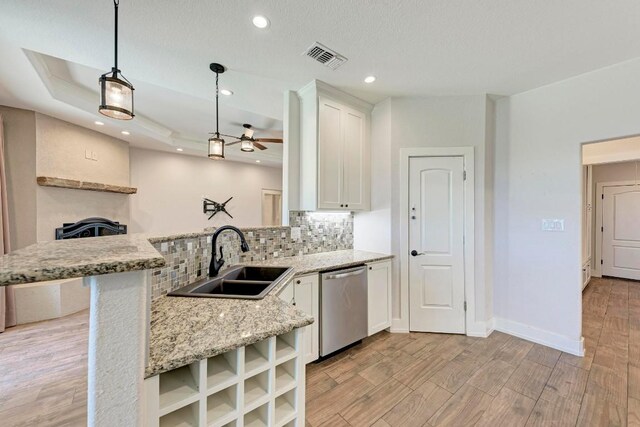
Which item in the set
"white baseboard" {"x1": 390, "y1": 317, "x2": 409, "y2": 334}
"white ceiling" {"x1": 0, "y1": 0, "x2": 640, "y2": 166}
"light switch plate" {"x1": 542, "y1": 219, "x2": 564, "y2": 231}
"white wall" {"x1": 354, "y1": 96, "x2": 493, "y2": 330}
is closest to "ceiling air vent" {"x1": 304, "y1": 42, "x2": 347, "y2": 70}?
"white ceiling" {"x1": 0, "y1": 0, "x2": 640, "y2": 166}

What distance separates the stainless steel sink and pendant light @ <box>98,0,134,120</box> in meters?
1.20

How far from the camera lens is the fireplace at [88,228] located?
369cm

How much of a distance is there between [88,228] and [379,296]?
14.3 ft

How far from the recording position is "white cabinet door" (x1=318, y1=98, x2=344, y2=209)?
2689 millimetres

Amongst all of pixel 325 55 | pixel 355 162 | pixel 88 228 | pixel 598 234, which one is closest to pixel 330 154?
pixel 355 162

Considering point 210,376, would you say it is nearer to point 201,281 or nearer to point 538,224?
point 201,281

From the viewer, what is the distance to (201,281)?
1762mm

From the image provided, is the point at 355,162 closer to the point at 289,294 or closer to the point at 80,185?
the point at 289,294

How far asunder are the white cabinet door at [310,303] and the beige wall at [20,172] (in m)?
3.78

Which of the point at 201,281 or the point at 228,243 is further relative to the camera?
the point at 228,243

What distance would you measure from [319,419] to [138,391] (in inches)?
54.2

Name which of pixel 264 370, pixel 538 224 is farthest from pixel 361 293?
pixel 538 224

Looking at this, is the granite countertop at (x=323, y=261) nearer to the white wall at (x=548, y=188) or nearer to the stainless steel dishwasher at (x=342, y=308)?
the stainless steel dishwasher at (x=342, y=308)

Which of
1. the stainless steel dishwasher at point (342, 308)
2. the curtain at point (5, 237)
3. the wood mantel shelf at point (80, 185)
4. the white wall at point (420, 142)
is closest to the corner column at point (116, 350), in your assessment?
the stainless steel dishwasher at point (342, 308)
